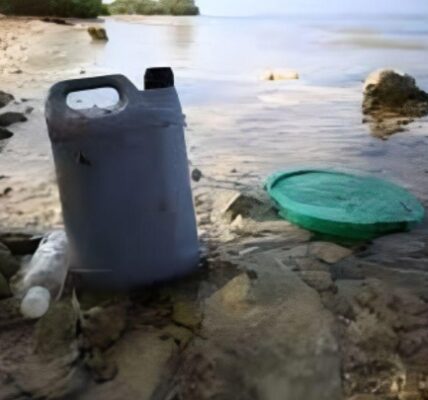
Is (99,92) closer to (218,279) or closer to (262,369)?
(218,279)

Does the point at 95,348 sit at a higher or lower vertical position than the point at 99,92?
higher

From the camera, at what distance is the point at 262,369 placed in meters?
1.79

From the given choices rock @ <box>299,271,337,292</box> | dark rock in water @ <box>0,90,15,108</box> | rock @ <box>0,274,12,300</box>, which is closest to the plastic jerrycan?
rock @ <box>0,274,12,300</box>

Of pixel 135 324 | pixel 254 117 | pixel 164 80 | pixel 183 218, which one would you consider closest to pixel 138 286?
pixel 135 324

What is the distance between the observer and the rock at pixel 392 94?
6.60 meters

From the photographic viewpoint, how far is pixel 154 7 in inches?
1351

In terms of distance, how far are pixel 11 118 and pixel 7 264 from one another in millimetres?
3490

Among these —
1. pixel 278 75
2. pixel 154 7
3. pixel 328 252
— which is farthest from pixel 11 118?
pixel 154 7

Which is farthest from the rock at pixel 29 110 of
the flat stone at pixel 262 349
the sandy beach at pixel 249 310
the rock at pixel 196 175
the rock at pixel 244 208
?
the flat stone at pixel 262 349

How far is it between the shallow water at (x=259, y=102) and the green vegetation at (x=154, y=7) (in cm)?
2023

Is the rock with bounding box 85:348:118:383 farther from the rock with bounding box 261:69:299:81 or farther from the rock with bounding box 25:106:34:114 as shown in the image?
the rock with bounding box 261:69:299:81

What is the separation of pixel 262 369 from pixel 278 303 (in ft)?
1.18

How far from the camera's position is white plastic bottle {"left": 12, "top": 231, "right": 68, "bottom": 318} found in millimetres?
2000

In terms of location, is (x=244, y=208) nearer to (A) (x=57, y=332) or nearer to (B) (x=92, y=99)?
(A) (x=57, y=332)
